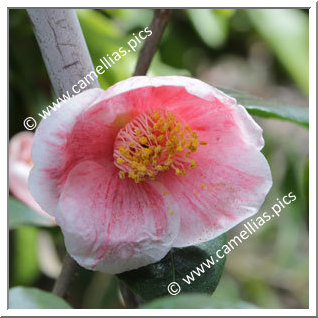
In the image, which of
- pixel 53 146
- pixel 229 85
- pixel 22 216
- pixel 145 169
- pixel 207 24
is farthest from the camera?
pixel 229 85

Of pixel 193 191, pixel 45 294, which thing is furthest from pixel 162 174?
pixel 45 294

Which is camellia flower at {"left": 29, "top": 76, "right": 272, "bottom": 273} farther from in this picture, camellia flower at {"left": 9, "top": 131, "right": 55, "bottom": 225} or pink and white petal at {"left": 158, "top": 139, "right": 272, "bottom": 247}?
camellia flower at {"left": 9, "top": 131, "right": 55, "bottom": 225}

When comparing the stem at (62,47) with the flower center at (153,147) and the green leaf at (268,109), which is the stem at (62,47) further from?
the green leaf at (268,109)

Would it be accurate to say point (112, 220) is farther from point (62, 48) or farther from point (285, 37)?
point (285, 37)

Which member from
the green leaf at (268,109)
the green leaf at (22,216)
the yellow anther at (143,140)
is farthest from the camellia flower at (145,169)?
the green leaf at (22,216)

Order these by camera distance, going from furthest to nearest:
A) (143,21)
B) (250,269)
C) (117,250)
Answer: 1. (250,269)
2. (143,21)
3. (117,250)

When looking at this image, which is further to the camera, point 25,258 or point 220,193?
point 25,258

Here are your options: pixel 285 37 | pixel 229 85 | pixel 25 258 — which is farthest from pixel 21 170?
pixel 229 85
